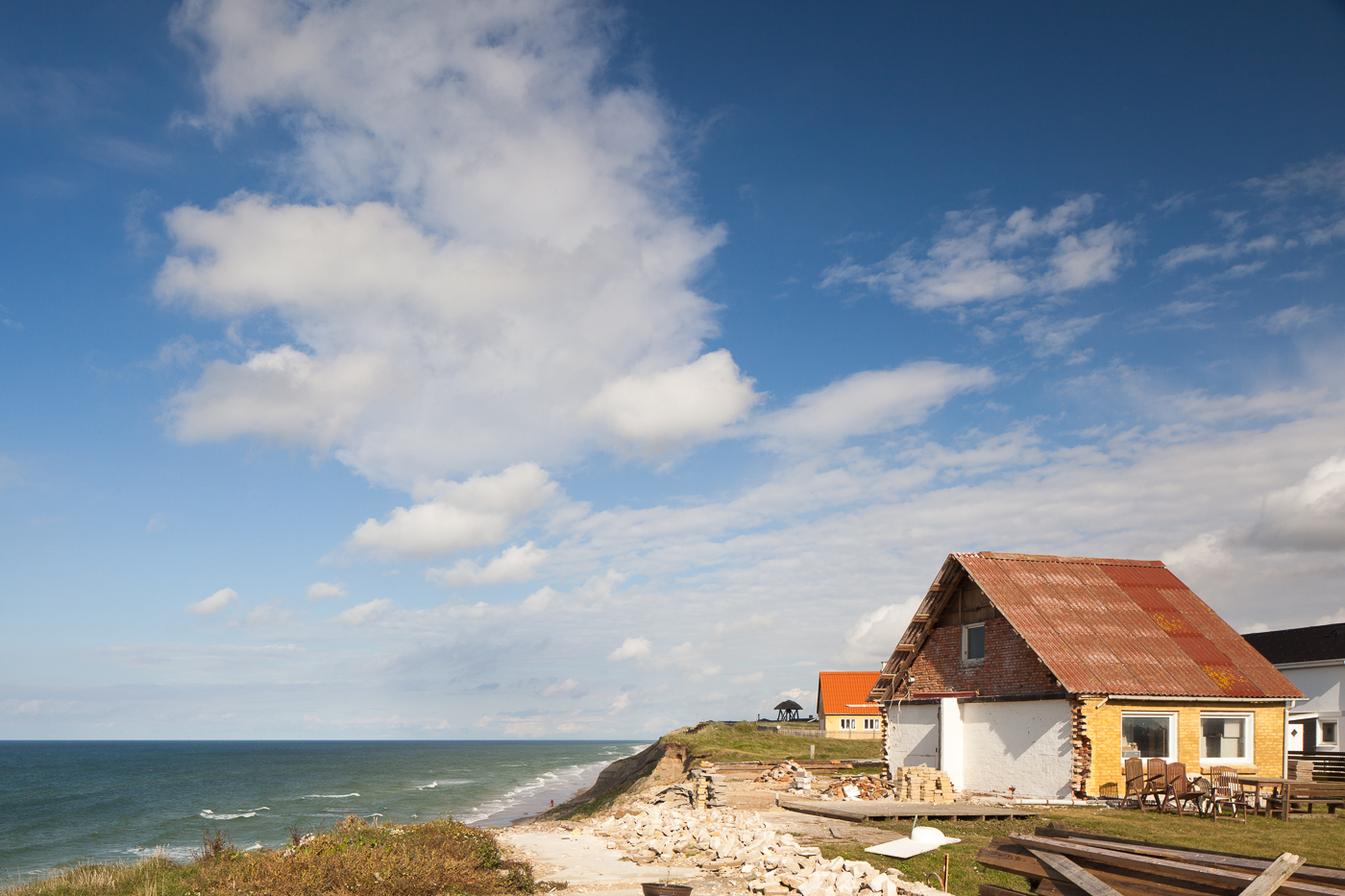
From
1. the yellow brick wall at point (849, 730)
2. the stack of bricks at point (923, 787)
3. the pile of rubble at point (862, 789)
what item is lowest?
the yellow brick wall at point (849, 730)

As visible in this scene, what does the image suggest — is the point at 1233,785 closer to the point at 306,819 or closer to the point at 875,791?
the point at 875,791

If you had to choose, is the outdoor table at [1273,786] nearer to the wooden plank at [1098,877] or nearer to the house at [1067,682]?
the house at [1067,682]

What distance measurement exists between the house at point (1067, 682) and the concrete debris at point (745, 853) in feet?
26.2

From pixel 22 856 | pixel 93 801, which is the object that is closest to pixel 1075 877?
pixel 22 856

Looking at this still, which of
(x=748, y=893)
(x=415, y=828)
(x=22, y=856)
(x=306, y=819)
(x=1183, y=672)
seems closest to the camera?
(x=748, y=893)

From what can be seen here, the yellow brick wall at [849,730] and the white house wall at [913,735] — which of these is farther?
the yellow brick wall at [849,730]

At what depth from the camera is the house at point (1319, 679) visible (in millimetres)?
37625

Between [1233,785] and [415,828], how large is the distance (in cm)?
1707

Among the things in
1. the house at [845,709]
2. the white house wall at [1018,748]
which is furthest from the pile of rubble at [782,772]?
the house at [845,709]

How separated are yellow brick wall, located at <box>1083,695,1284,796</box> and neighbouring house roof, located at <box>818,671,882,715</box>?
3765cm

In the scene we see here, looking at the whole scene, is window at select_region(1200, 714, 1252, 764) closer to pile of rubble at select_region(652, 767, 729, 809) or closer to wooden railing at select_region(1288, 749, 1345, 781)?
wooden railing at select_region(1288, 749, 1345, 781)

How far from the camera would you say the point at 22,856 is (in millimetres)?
36219

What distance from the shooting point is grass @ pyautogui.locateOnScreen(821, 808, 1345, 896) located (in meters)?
12.3

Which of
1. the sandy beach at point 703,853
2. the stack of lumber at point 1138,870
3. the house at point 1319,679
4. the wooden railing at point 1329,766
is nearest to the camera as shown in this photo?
the stack of lumber at point 1138,870
